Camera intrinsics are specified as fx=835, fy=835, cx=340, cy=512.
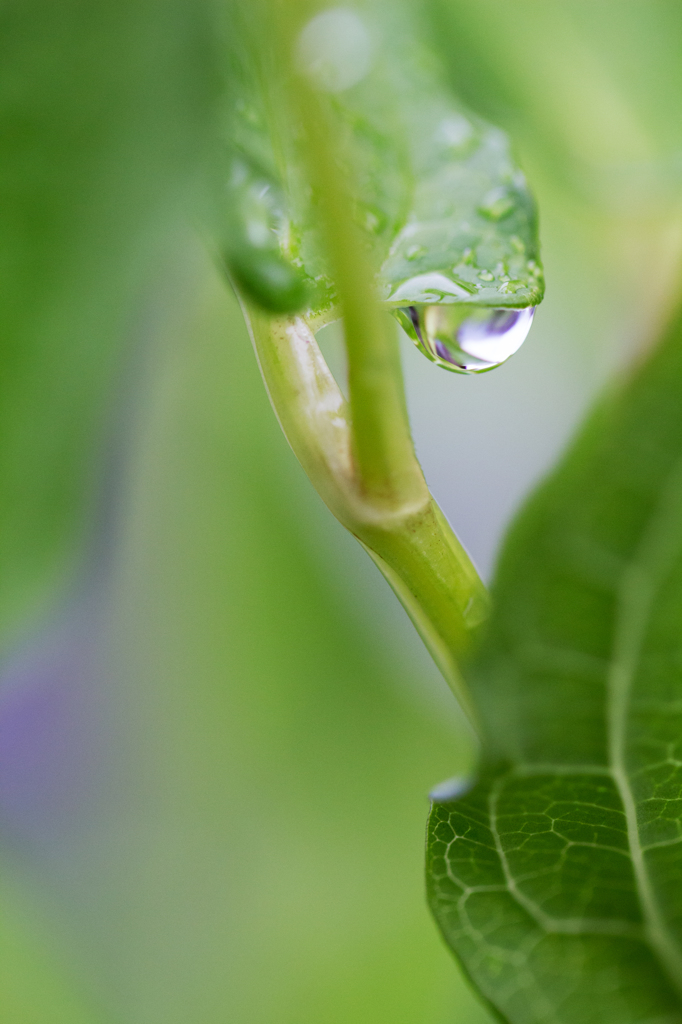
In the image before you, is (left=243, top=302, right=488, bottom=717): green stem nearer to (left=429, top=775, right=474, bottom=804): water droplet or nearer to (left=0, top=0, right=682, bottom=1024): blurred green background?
(left=429, top=775, right=474, bottom=804): water droplet

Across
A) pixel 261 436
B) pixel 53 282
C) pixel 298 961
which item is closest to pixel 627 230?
pixel 261 436

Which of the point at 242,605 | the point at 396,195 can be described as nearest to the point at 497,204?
the point at 396,195

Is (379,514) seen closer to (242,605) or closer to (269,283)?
(269,283)

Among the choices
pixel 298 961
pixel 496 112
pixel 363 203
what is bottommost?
pixel 298 961

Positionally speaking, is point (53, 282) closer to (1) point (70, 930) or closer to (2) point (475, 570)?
(2) point (475, 570)

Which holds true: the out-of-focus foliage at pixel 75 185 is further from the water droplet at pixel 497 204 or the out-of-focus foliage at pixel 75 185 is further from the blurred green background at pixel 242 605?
the water droplet at pixel 497 204

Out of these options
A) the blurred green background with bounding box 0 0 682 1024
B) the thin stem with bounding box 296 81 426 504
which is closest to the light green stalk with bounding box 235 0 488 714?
the thin stem with bounding box 296 81 426 504
